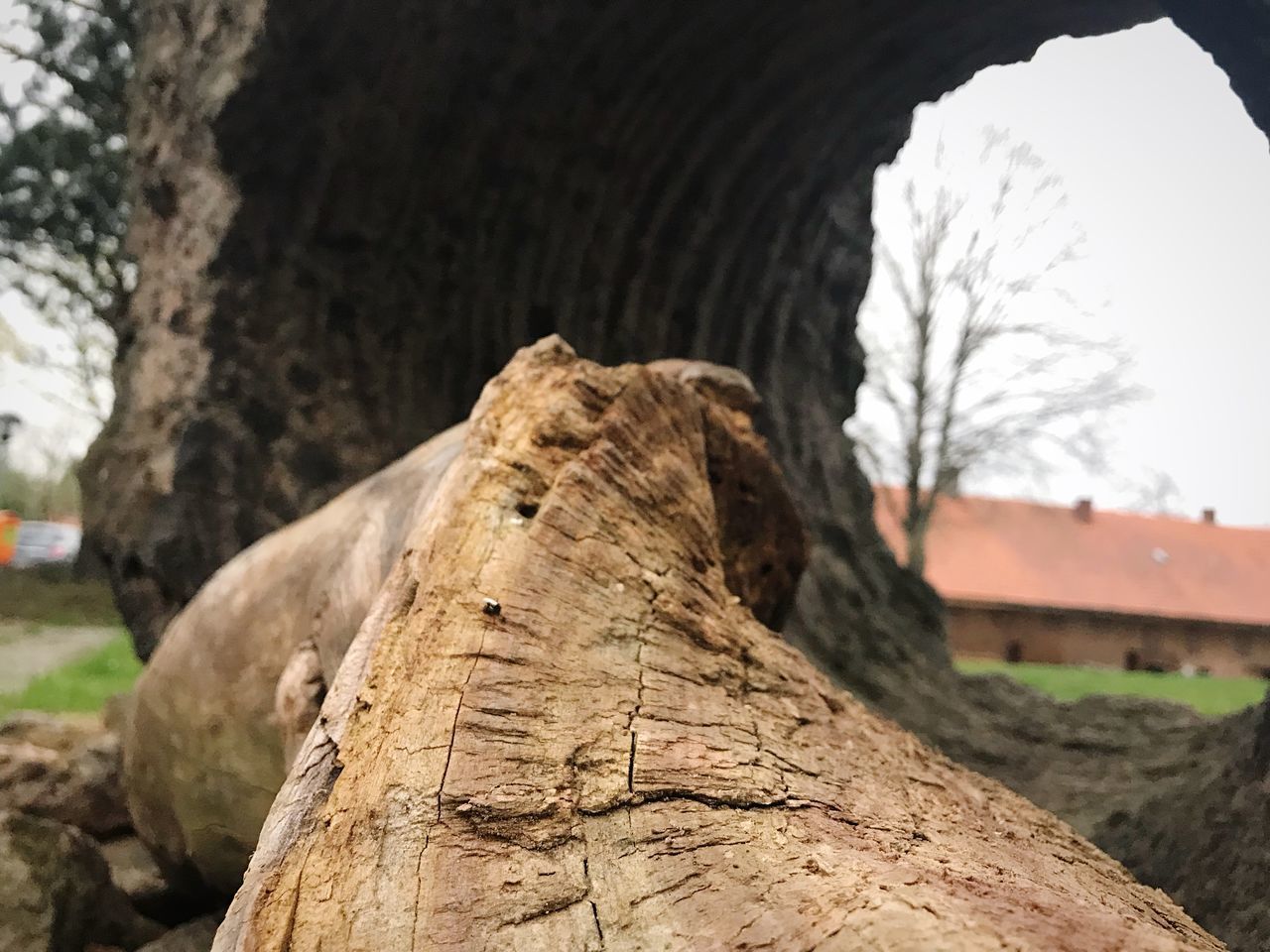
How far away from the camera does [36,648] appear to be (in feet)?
14.2

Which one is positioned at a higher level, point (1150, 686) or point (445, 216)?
point (445, 216)

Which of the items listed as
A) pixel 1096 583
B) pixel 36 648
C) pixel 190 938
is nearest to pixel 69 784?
pixel 190 938

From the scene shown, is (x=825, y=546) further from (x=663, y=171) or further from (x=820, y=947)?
(x=820, y=947)

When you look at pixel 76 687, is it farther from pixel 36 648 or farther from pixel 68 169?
pixel 68 169

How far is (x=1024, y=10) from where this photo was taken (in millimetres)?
3299

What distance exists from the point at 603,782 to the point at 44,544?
5319mm

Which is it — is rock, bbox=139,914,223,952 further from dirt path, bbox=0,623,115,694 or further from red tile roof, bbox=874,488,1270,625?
red tile roof, bbox=874,488,1270,625

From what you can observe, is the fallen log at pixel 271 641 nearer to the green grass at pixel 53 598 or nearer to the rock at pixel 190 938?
the rock at pixel 190 938

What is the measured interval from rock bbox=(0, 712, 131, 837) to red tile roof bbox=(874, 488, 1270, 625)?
18.3 feet

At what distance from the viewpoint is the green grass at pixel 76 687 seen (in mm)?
3604

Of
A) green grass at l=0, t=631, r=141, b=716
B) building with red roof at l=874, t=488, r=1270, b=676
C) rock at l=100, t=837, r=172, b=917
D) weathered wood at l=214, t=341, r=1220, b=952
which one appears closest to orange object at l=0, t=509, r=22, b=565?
green grass at l=0, t=631, r=141, b=716

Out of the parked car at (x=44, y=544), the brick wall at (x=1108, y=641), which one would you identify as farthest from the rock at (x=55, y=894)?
the brick wall at (x=1108, y=641)

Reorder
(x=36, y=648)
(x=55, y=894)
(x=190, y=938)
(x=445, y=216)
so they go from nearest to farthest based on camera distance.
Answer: (x=55, y=894)
(x=190, y=938)
(x=445, y=216)
(x=36, y=648)

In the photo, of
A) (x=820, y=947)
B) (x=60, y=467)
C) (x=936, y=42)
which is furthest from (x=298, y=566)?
(x=60, y=467)
